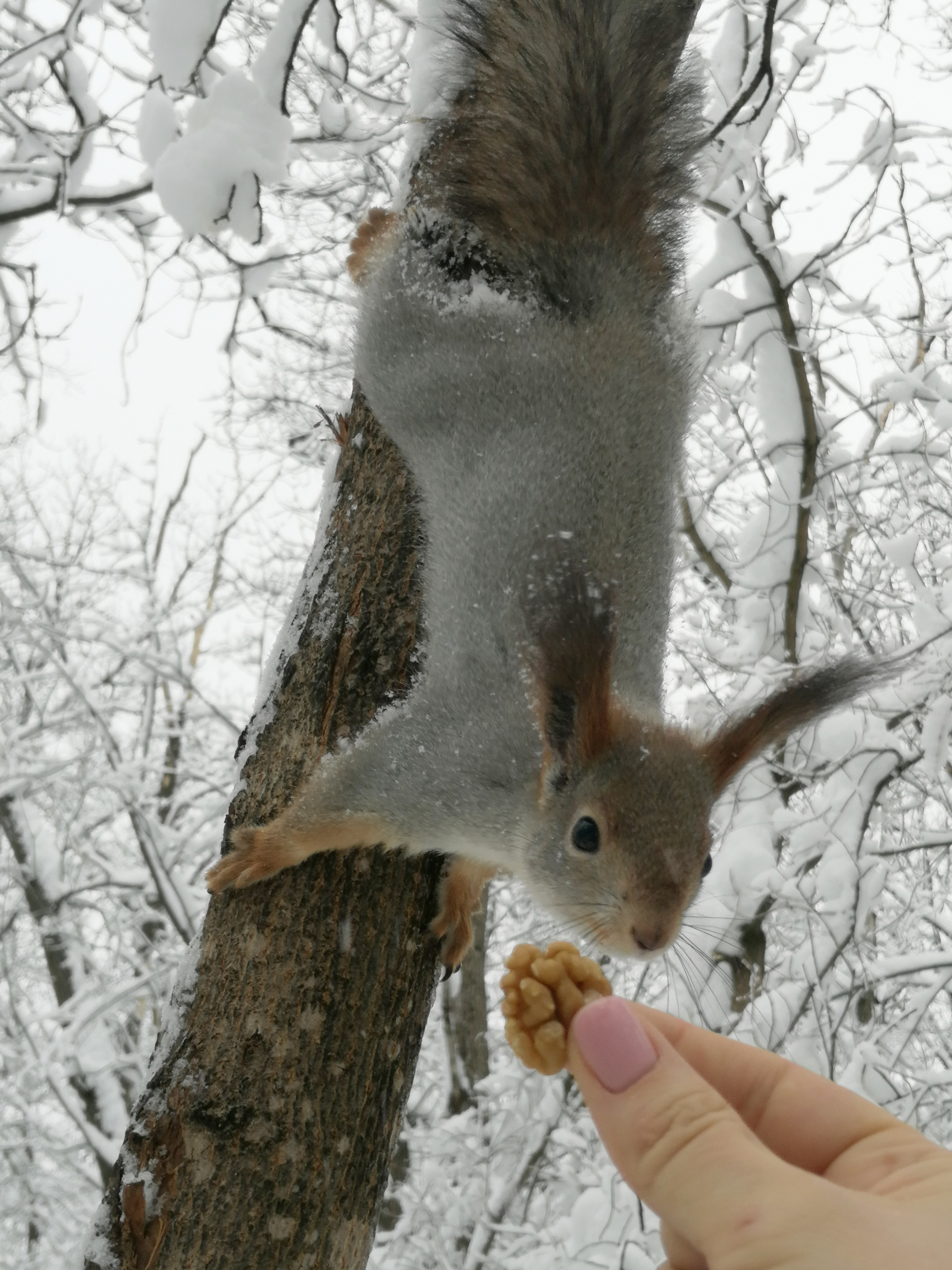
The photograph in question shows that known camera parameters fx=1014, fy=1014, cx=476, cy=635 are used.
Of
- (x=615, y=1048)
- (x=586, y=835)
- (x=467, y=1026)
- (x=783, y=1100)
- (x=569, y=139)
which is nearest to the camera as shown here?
(x=615, y=1048)

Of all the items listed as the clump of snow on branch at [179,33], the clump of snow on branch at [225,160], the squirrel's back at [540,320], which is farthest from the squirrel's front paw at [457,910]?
the clump of snow on branch at [179,33]

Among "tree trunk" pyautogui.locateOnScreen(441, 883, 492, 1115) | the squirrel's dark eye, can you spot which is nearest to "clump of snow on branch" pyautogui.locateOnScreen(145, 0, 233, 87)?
the squirrel's dark eye

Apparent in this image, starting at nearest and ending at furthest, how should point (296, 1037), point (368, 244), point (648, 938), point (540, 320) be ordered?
point (296, 1037) < point (648, 938) < point (540, 320) < point (368, 244)

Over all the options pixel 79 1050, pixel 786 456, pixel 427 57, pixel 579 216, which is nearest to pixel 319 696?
pixel 579 216

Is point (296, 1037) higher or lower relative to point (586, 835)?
lower

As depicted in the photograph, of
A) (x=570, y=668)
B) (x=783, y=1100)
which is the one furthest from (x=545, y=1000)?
(x=570, y=668)

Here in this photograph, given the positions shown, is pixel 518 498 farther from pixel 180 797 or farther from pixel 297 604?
pixel 180 797

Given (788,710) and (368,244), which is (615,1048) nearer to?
(788,710)
